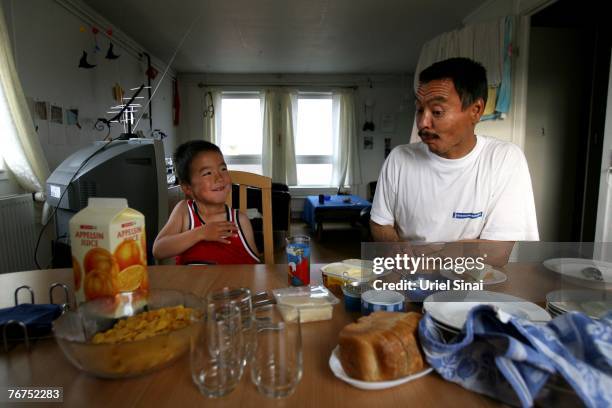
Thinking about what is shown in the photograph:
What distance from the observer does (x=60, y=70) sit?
288cm

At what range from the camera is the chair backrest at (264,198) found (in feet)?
4.75

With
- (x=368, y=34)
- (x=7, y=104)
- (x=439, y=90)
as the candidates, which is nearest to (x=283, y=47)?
(x=368, y=34)

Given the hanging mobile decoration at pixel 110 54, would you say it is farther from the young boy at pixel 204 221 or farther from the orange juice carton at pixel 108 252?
the orange juice carton at pixel 108 252

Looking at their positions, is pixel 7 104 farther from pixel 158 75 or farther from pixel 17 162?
pixel 158 75

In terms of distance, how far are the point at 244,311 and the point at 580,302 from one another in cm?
69

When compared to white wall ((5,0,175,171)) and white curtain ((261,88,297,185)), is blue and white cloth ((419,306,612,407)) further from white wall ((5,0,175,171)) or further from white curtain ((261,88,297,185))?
white curtain ((261,88,297,185))

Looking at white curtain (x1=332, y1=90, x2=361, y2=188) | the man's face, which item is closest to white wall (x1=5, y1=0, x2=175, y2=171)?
the man's face

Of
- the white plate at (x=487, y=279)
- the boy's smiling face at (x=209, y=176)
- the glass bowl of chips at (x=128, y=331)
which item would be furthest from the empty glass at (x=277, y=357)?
the boy's smiling face at (x=209, y=176)

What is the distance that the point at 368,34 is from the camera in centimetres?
418

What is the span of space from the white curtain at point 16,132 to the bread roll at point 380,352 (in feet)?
8.63

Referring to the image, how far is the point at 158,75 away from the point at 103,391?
5.52 m

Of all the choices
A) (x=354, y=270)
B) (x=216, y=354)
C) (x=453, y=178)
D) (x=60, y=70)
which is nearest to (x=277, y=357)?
(x=216, y=354)

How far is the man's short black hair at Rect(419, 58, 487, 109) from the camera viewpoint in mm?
1184

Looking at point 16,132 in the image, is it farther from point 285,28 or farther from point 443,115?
point 285,28
